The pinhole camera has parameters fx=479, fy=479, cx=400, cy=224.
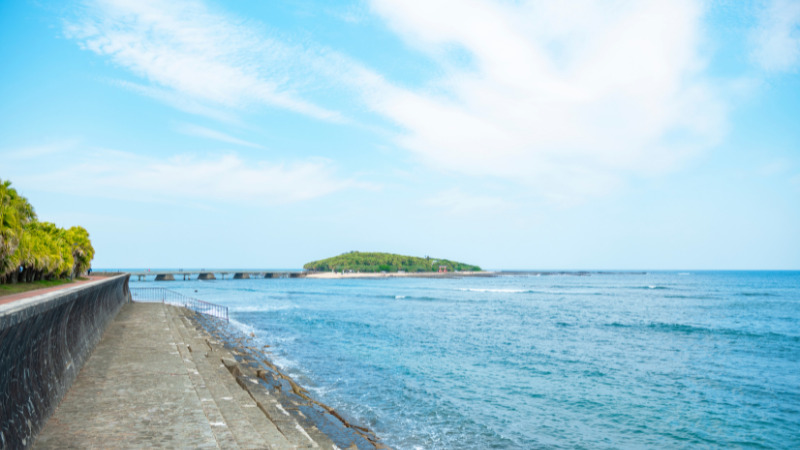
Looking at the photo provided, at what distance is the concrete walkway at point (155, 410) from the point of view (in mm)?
6129

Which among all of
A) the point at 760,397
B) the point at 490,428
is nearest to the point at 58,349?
the point at 490,428

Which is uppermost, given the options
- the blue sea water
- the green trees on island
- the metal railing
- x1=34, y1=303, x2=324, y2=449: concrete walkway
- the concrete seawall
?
the green trees on island

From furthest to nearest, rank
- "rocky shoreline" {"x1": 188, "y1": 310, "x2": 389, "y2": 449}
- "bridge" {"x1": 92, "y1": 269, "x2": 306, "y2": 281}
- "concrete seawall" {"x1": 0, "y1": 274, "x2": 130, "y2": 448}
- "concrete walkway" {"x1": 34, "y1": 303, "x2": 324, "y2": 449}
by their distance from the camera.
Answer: "bridge" {"x1": 92, "y1": 269, "x2": 306, "y2": 281}, "rocky shoreline" {"x1": 188, "y1": 310, "x2": 389, "y2": 449}, "concrete walkway" {"x1": 34, "y1": 303, "x2": 324, "y2": 449}, "concrete seawall" {"x1": 0, "y1": 274, "x2": 130, "y2": 448}

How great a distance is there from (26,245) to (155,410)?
20286mm

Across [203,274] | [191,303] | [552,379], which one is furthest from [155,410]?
[203,274]

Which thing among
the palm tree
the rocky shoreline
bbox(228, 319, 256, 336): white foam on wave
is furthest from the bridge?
the rocky shoreline

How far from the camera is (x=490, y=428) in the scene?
39.4 feet

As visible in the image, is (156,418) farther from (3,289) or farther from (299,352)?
(3,289)

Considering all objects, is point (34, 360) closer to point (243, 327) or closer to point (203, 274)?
point (243, 327)

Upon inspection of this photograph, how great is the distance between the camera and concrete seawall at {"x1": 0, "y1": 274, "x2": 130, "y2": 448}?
15.0 feet

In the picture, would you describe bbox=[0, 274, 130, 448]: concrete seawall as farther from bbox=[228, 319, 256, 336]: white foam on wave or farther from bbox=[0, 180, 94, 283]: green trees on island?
bbox=[228, 319, 256, 336]: white foam on wave

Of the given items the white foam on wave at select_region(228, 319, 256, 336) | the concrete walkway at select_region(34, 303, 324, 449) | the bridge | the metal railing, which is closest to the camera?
the concrete walkway at select_region(34, 303, 324, 449)

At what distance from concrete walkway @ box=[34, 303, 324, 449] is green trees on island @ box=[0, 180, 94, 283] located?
33.1 feet

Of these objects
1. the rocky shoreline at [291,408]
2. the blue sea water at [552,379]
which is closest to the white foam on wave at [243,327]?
the blue sea water at [552,379]
